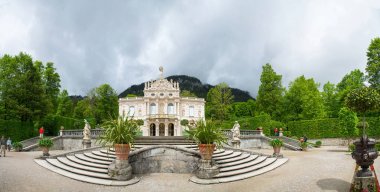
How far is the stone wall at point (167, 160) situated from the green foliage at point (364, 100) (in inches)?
280

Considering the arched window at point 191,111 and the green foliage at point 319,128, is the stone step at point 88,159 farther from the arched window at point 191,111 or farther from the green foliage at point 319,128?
the arched window at point 191,111

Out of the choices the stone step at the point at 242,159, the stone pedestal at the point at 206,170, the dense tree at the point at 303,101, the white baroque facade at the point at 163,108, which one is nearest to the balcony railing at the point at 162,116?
the white baroque facade at the point at 163,108

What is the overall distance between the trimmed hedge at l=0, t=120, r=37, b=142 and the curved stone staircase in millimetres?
14134

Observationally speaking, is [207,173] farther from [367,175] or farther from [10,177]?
[10,177]

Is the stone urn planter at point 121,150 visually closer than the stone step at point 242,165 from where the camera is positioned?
Yes

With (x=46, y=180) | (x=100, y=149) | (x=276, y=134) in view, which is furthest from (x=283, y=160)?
(x=276, y=134)

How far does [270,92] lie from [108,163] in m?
30.8

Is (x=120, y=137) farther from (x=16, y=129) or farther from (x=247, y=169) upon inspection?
(x=16, y=129)

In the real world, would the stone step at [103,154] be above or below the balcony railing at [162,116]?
below

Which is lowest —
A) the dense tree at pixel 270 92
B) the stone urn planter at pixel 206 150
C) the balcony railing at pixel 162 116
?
the stone urn planter at pixel 206 150

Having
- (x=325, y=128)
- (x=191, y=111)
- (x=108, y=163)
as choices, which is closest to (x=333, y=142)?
(x=325, y=128)

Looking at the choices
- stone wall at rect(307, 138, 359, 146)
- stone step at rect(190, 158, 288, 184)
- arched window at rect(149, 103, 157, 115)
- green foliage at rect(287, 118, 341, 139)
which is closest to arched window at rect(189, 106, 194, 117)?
arched window at rect(149, 103, 157, 115)

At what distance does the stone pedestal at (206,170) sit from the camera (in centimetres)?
1265

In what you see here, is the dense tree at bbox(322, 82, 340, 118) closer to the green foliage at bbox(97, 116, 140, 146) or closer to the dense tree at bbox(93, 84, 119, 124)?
the dense tree at bbox(93, 84, 119, 124)
